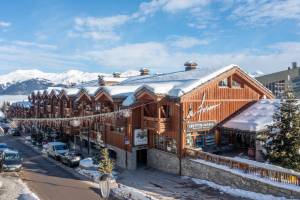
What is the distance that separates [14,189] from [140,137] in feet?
38.6

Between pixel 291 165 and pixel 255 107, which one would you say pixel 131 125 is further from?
pixel 291 165

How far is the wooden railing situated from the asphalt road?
8.31 metres

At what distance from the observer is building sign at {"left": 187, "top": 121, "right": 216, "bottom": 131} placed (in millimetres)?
29136

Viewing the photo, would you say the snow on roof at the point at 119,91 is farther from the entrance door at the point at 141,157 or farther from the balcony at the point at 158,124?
the entrance door at the point at 141,157

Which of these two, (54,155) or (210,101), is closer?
(210,101)

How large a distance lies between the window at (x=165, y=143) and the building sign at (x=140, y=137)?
43.3 inches

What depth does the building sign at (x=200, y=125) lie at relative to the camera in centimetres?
2914

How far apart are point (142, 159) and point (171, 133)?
622 centimetres

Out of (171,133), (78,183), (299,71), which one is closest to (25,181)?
(78,183)

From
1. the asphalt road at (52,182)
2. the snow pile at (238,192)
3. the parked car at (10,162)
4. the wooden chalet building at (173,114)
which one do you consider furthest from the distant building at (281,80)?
the parked car at (10,162)

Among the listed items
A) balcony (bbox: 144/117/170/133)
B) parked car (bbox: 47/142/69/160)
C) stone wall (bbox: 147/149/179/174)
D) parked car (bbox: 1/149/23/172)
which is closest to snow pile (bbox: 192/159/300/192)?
stone wall (bbox: 147/149/179/174)

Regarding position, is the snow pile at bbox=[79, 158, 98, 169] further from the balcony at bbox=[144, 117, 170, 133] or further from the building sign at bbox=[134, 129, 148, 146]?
the balcony at bbox=[144, 117, 170, 133]

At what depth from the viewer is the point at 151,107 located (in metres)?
31.4

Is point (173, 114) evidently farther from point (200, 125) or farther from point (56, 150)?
point (56, 150)
